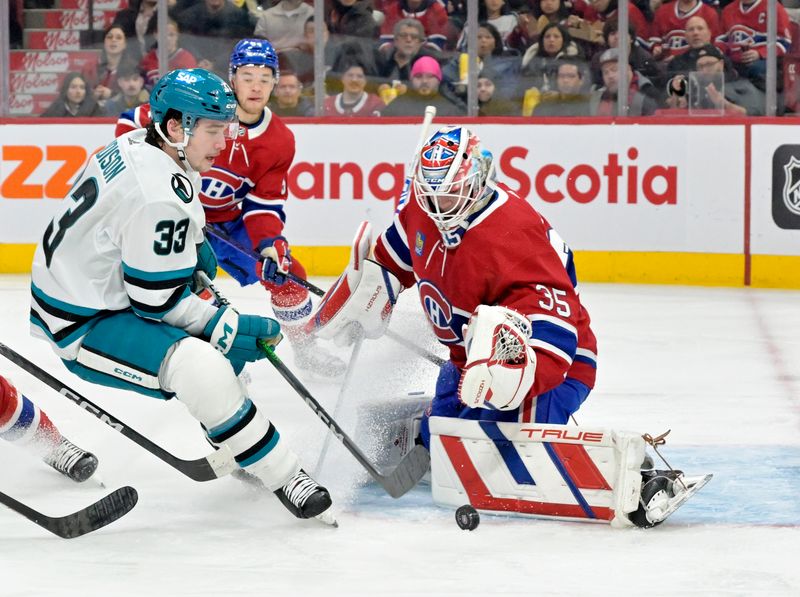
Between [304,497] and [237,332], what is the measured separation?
36 cm

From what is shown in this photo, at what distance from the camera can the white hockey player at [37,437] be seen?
3.17 m

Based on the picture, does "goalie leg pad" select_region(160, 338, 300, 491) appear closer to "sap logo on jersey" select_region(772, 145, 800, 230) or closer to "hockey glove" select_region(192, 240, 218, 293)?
"hockey glove" select_region(192, 240, 218, 293)

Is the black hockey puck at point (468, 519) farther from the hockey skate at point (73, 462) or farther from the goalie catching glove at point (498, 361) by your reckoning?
the hockey skate at point (73, 462)

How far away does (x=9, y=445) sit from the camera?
3488 millimetres

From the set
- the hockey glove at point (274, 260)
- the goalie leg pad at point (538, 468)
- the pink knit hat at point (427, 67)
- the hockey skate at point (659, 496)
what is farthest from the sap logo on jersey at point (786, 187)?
the goalie leg pad at point (538, 468)

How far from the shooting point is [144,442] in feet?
9.67

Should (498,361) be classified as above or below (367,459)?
above

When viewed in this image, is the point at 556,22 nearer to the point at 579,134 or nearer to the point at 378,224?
the point at 579,134

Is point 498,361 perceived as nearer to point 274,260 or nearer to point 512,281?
point 512,281

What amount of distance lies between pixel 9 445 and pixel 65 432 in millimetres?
241

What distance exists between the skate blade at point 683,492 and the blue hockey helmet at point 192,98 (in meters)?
1.18

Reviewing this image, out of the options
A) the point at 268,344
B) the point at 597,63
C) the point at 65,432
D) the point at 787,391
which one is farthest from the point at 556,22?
the point at 268,344

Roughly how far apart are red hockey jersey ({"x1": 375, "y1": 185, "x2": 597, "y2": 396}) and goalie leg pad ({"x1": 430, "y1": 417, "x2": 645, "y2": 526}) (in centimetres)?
11

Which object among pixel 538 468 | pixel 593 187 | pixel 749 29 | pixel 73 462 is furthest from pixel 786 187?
pixel 73 462
